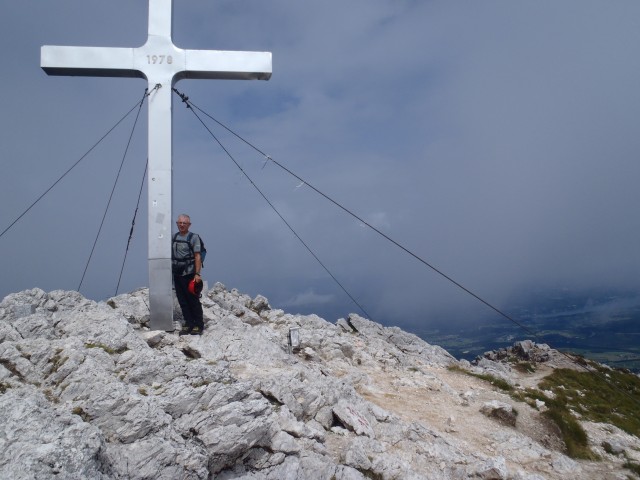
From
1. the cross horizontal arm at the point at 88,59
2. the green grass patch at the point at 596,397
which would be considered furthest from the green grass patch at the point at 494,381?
the cross horizontal arm at the point at 88,59

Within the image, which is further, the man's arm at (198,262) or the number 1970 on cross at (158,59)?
the number 1970 on cross at (158,59)

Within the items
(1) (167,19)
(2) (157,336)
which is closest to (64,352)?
(2) (157,336)

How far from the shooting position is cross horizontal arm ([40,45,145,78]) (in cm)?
1048

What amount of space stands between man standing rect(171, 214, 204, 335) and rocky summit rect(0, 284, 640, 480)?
Result: 58 cm

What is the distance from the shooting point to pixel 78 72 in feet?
35.4

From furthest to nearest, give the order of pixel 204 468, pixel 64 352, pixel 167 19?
pixel 167 19 < pixel 64 352 < pixel 204 468

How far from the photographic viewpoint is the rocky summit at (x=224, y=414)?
15.5 feet

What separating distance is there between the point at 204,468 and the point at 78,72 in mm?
10259

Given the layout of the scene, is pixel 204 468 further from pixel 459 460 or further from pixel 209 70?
pixel 209 70

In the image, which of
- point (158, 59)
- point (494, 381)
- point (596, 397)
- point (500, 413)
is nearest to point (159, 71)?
point (158, 59)

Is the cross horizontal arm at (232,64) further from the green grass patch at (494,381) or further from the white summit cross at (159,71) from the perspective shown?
the green grass patch at (494,381)

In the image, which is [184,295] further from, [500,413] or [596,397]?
[596,397]

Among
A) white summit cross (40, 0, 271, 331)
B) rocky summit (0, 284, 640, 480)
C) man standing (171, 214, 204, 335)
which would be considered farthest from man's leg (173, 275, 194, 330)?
rocky summit (0, 284, 640, 480)

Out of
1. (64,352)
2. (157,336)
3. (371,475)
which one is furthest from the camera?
(157,336)
